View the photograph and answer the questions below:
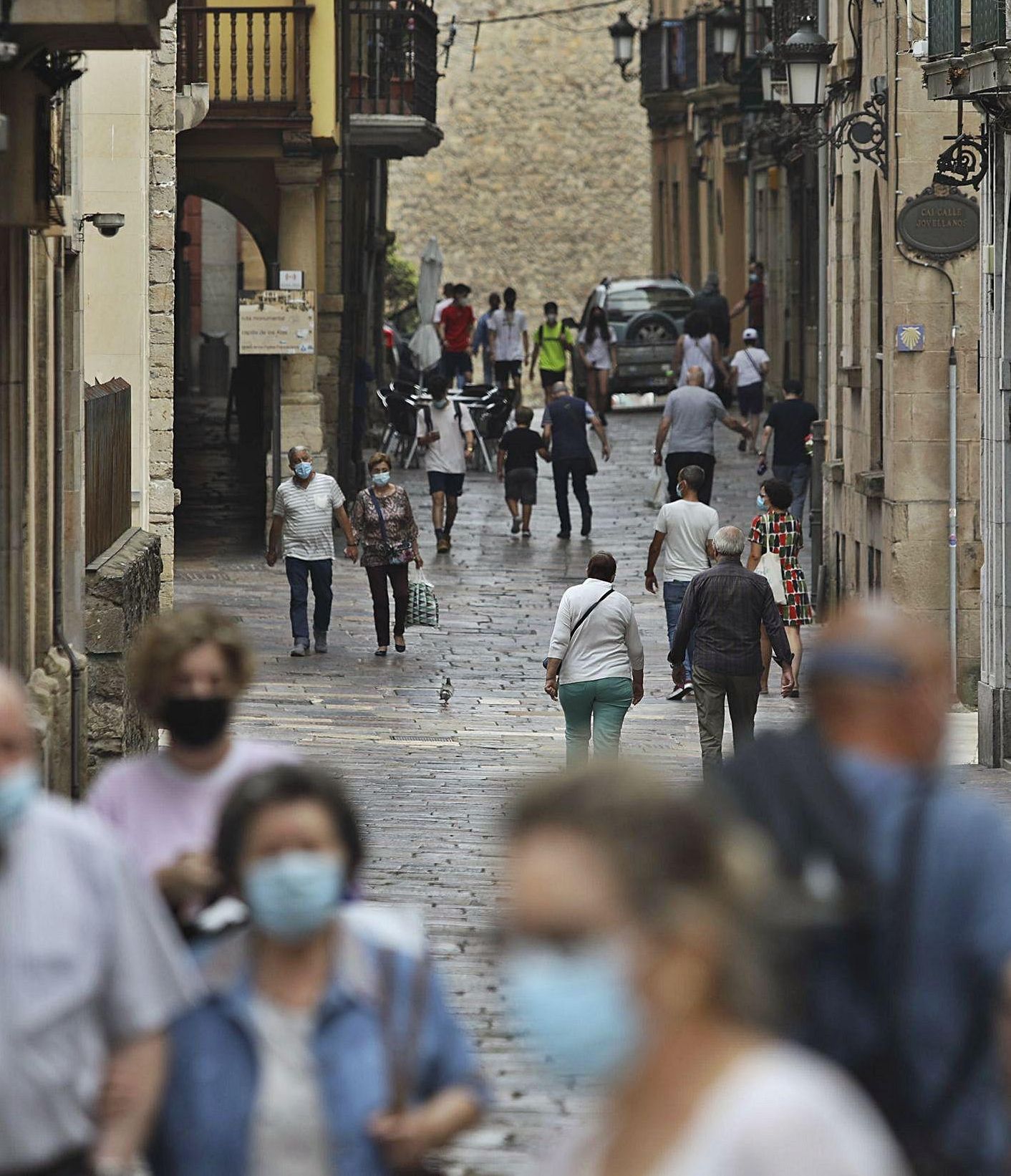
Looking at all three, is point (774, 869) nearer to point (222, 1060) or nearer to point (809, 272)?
point (222, 1060)

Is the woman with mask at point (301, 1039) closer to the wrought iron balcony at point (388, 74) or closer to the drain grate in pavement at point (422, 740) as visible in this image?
the drain grate in pavement at point (422, 740)

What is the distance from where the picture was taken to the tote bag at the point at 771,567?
1767 cm

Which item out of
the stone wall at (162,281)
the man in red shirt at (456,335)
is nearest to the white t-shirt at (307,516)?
the stone wall at (162,281)

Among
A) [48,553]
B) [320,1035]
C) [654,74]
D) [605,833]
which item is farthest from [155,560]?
[654,74]

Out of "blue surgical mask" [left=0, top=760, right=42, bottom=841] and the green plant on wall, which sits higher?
the green plant on wall

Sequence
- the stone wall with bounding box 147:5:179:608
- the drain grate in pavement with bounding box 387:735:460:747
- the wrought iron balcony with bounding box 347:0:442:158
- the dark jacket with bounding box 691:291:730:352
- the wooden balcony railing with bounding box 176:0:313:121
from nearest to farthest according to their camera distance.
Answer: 1. the drain grate in pavement with bounding box 387:735:460:747
2. the stone wall with bounding box 147:5:179:608
3. the wooden balcony railing with bounding box 176:0:313:121
4. the wrought iron balcony with bounding box 347:0:442:158
5. the dark jacket with bounding box 691:291:730:352

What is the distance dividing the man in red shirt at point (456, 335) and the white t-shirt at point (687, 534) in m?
18.6

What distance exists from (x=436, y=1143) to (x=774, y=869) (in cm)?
69

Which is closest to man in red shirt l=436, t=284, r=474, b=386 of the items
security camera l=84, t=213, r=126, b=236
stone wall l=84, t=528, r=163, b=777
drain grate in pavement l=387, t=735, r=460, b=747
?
drain grate in pavement l=387, t=735, r=460, b=747

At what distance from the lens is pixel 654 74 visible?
49.7 m

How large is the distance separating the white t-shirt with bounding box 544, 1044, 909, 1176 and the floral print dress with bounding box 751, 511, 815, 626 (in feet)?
49.6

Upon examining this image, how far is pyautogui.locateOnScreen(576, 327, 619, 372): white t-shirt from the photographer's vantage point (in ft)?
121

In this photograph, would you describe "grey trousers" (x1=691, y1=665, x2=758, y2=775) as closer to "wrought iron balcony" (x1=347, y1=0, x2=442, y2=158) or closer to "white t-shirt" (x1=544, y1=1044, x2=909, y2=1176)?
"white t-shirt" (x1=544, y1=1044, x2=909, y2=1176)

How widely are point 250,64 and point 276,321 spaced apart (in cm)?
309
